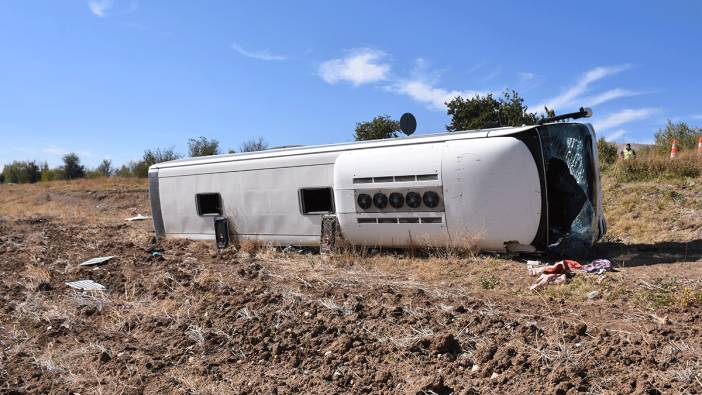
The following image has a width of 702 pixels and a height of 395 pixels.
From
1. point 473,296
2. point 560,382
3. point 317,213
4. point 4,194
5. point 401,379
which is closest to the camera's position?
point 560,382

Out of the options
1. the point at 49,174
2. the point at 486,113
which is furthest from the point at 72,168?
the point at 486,113

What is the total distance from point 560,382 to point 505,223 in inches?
168

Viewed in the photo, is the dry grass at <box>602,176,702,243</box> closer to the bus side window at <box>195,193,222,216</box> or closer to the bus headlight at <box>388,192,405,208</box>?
the bus headlight at <box>388,192,405,208</box>

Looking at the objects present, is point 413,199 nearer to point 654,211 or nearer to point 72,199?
point 654,211

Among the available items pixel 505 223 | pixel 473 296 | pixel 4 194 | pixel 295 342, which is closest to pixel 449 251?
pixel 505 223

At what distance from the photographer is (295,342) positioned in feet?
15.2

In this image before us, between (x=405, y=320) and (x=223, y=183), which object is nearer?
(x=405, y=320)

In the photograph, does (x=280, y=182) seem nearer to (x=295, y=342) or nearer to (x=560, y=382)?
(x=295, y=342)

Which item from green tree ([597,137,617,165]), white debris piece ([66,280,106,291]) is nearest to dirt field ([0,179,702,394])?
white debris piece ([66,280,106,291])

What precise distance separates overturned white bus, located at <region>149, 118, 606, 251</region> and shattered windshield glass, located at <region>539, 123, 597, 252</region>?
0.01 metres

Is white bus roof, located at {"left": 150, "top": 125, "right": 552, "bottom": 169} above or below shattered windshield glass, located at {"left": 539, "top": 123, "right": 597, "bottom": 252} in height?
above

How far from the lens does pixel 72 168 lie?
154 ft

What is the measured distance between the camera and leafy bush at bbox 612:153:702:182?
12.3 metres

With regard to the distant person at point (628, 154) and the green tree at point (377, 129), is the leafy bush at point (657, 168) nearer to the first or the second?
the distant person at point (628, 154)
